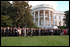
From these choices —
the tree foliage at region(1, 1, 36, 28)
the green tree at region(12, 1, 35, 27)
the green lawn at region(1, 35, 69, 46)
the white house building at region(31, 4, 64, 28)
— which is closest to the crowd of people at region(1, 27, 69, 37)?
the green lawn at region(1, 35, 69, 46)

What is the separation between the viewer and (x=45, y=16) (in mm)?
31453

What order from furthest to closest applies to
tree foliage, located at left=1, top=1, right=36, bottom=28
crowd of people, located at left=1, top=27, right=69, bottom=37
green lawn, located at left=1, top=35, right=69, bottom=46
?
tree foliage, located at left=1, top=1, right=36, bottom=28 → crowd of people, located at left=1, top=27, right=69, bottom=37 → green lawn, located at left=1, top=35, right=69, bottom=46

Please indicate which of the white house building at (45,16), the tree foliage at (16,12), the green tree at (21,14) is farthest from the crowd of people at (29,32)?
the white house building at (45,16)

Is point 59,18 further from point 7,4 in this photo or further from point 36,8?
point 7,4

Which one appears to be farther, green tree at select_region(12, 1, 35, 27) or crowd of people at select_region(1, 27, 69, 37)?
green tree at select_region(12, 1, 35, 27)

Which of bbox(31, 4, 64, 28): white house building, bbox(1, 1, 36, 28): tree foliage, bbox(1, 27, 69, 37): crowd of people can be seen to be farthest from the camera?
bbox(31, 4, 64, 28): white house building

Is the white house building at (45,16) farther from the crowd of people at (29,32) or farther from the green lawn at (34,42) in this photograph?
the green lawn at (34,42)

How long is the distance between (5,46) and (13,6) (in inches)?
566

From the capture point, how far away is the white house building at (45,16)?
30.6m

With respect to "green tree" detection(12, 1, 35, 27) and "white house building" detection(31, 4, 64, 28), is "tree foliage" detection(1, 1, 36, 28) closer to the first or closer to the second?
"green tree" detection(12, 1, 35, 27)

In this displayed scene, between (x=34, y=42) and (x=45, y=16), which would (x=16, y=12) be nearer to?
(x=34, y=42)

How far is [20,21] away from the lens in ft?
63.8

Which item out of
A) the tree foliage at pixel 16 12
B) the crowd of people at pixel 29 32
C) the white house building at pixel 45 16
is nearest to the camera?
the crowd of people at pixel 29 32

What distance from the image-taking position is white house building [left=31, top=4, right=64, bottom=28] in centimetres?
3064
